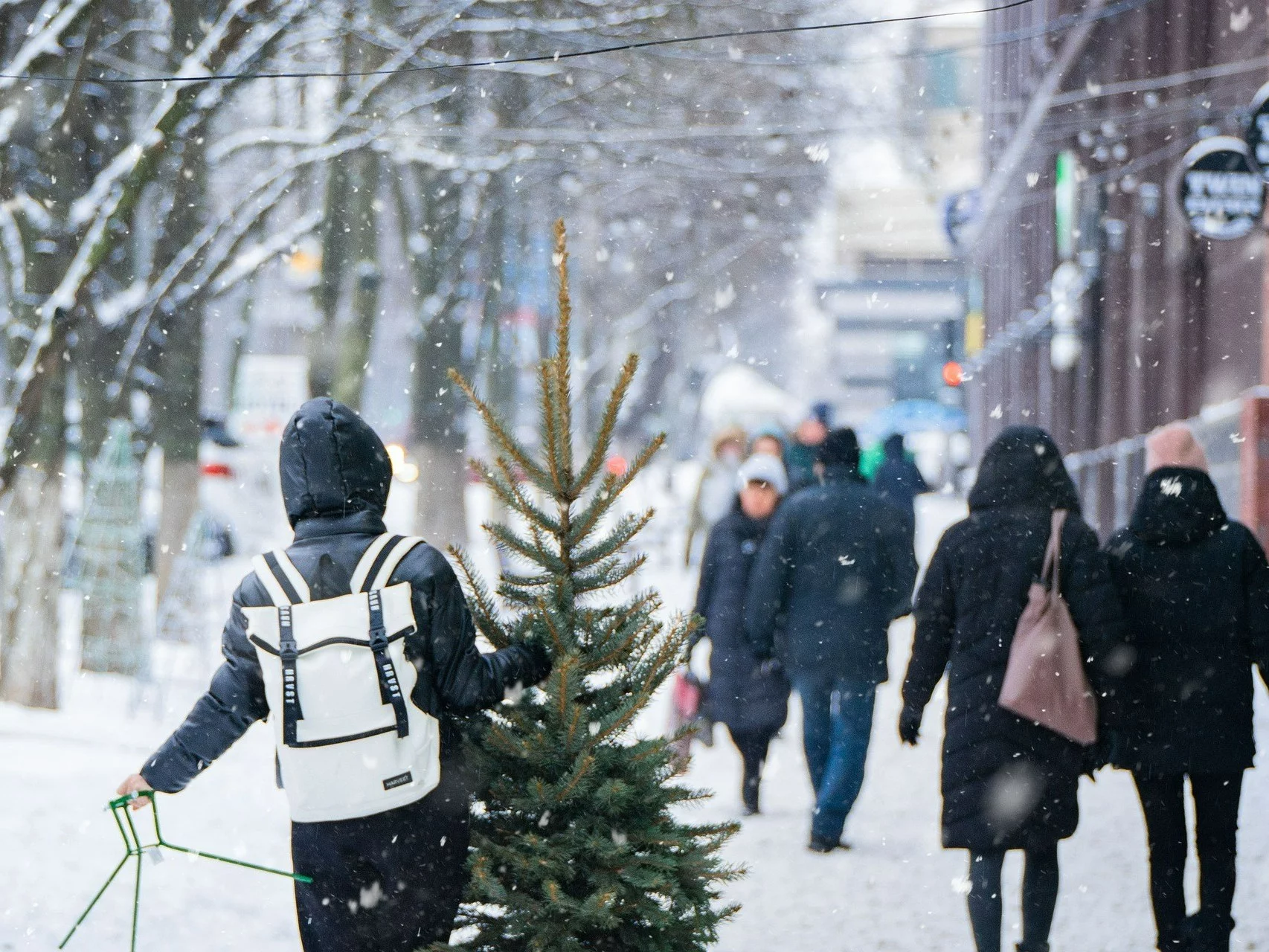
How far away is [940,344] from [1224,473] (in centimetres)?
6508

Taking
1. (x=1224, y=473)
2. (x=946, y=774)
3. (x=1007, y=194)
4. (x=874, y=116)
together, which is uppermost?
(x=1007, y=194)

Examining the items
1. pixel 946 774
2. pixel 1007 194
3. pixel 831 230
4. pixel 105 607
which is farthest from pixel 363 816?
pixel 831 230

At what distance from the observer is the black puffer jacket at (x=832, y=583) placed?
7.71 m

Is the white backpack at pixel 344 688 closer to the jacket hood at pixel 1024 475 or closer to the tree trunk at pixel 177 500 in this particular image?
the jacket hood at pixel 1024 475

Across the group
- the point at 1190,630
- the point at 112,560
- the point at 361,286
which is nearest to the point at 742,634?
the point at 1190,630

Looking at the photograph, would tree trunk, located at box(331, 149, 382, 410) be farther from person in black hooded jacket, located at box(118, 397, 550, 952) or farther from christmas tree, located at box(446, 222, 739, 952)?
person in black hooded jacket, located at box(118, 397, 550, 952)

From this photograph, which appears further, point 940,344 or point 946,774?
Answer: point 940,344

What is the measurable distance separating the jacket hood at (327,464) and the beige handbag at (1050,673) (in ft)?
7.29

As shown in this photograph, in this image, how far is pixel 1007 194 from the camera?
38.9 m

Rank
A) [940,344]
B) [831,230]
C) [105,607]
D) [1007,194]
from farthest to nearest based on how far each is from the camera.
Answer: [940,344] < [831,230] < [1007,194] < [105,607]

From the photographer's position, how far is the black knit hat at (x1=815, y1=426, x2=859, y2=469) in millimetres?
7922

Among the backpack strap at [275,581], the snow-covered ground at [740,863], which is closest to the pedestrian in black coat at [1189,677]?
the snow-covered ground at [740,863]

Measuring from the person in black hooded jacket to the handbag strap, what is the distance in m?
2.06

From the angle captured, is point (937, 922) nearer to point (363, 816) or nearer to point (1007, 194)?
point (363, 816)
